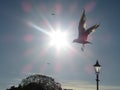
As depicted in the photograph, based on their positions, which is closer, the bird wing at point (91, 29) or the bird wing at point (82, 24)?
the bird wing at point (91, 29)

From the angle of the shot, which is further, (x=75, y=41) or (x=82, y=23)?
(x=75, y=41)

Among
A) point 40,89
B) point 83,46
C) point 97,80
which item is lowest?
point 97,80

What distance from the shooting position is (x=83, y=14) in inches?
1396

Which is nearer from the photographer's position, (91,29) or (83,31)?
(91,29)

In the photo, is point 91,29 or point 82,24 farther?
point 82,24

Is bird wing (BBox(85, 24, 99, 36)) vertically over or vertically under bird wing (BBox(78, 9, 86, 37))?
under

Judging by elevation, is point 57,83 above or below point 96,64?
above

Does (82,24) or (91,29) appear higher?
(82,24)

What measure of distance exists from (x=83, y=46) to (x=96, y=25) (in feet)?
7.91

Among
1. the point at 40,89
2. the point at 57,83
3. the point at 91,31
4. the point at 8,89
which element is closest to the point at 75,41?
the point at 91,31

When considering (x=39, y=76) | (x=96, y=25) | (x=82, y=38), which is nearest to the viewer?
(x=96, y=25)

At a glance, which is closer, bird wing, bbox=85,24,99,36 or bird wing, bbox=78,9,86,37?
bird wing, bbox=85,24,99,36

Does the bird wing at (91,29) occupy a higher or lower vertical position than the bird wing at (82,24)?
lower

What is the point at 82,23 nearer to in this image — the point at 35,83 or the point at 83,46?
the point at 83,46
